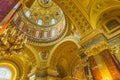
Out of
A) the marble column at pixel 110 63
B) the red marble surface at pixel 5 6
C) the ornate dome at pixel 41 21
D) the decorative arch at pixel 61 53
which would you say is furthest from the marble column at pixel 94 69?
the ornate dome at pixel 41 21

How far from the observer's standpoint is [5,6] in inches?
199

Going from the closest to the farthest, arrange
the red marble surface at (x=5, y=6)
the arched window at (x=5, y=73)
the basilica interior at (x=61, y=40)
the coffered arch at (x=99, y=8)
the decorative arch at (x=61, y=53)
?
the red marble surface at (x=5, y=6)
the basilica interior at (x=61, y=40)
the coffered arch at (x=99, y=8)
the decorative arch at (x=61, y=53)
the arched window at (x=5, y=73)

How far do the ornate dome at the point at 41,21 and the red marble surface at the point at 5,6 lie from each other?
19.4 ft

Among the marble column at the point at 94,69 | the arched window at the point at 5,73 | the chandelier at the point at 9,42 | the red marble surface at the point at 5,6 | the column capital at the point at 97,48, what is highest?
the arched window at the point at 5,73

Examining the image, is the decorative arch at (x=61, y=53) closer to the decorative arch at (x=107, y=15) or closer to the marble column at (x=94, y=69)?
the decorative arch at (x=107, y=15)

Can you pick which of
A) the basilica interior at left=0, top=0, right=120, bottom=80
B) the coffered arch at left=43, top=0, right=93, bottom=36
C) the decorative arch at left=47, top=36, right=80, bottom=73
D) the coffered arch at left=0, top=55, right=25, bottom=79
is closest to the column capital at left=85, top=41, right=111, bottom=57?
the basilica interior at left=0, top=0, right=120, bottom=80

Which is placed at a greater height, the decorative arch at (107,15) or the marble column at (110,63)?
the decorative arch at (107,15)

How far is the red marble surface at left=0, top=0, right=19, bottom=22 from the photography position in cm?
484

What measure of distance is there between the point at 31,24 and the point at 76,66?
524 centimetres

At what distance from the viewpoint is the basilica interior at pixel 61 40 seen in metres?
6.04

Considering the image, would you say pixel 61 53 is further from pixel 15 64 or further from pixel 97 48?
pixel 97 48

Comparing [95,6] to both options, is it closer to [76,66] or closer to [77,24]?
[77,24]

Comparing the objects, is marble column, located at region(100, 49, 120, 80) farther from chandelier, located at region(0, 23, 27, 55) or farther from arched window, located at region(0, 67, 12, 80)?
arched window, located at region(0, 67, 12, 80)

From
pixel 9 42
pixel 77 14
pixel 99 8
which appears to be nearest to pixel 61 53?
pixel 77 14
